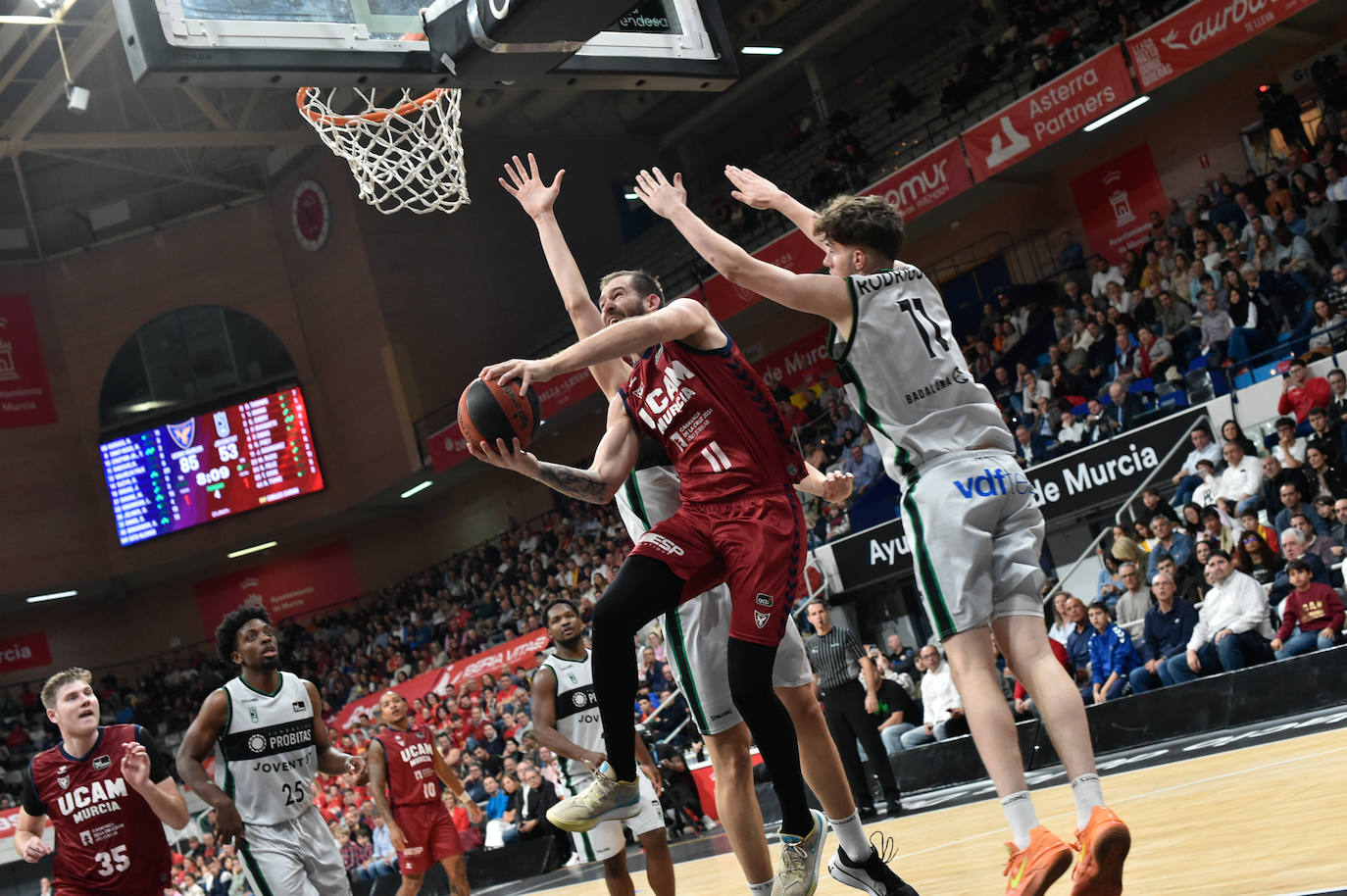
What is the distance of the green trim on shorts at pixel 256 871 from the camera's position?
5.43m

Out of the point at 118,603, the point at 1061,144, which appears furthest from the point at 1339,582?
the point at 118,603

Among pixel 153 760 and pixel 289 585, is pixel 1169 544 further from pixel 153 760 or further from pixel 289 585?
pixel 289 585

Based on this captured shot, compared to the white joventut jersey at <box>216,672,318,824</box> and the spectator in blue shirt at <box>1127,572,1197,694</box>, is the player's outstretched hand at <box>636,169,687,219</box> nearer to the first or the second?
the white joventut jersey at <box>216,672,318,824</box>

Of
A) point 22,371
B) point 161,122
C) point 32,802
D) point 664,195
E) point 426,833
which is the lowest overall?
point 426,833

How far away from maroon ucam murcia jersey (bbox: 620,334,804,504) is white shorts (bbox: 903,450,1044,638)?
64 cm

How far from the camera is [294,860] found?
5500 mm

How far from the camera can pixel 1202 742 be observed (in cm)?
821

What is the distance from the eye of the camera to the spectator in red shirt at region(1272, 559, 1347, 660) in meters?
8.70

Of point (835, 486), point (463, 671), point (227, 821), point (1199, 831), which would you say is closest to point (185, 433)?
point (463, 671)

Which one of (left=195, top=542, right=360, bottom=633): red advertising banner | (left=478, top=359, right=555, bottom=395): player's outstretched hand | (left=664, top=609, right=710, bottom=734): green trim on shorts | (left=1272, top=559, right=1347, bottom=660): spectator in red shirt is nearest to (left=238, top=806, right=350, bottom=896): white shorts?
(left=664, top=609, right=710, bottom=734): green trim on shorts

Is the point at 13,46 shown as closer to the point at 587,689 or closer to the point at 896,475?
the point at 587,689

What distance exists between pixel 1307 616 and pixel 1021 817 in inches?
249

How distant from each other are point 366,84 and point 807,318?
17.8m

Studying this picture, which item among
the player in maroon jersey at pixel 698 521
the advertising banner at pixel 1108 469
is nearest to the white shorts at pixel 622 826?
the player in maroon jersey at pixel 698 521
